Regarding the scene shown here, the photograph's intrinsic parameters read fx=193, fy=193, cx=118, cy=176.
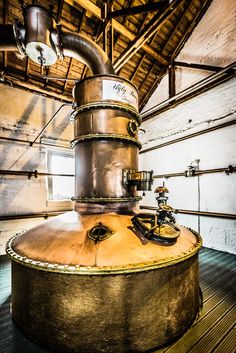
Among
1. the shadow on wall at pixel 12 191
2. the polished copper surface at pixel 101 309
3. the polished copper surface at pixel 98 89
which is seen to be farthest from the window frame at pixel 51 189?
the polished copper surface at pixel 101 309

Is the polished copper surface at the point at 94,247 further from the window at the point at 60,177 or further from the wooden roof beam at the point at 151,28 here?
the wooden roof beam at the point at 151,28

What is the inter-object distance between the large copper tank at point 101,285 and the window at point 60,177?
12.8 feet

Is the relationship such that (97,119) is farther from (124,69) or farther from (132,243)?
(124,69)

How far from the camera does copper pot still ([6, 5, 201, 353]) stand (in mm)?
1777

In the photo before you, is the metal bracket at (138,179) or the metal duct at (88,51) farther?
the metal duct at (88,51)

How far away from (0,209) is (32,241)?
3.53 metres

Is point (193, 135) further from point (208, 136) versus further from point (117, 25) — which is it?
point (117, 25)

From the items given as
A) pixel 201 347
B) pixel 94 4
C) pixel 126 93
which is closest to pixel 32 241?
pixel 201 347

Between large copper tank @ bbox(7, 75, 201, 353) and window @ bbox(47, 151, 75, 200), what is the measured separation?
12.8 feet

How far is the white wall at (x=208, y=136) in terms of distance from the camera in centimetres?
486

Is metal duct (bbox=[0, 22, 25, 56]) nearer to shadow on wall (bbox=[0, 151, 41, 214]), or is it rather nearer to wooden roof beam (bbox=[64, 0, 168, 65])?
wooden roof beam (bbox=[64, 0, 168, 65])

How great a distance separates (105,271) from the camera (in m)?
1.73

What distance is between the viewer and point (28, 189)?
220 inches

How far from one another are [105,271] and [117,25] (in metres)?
5.94
